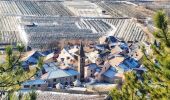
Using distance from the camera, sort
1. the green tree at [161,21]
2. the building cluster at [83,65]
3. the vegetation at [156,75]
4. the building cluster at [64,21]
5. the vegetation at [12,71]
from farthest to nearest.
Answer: the building cluster at [64,21] → the building cluster at [83,65] → the vegetation at [12,71] → the vegetation at [156,75] → the green tree at [161,21]

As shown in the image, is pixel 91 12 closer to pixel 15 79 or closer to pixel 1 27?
pixel 1 27

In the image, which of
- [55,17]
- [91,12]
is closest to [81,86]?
[55,17]

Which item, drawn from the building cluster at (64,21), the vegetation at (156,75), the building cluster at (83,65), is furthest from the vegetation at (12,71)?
the building cluster at (64,21)

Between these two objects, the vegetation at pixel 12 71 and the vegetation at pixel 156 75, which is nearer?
the vegetation at pixel 156 75

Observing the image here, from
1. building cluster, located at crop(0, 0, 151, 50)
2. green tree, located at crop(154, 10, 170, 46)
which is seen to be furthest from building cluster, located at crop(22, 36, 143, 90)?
green tree, located at crop(154, 10, 170, 46)

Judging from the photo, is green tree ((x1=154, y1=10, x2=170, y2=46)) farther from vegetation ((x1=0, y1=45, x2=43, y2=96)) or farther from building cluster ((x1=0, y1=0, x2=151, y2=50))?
building cluster ((x1=0, y1=0, x2=151, y2=50))

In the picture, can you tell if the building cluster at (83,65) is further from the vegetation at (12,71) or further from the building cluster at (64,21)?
the vegetation at (12,71)
